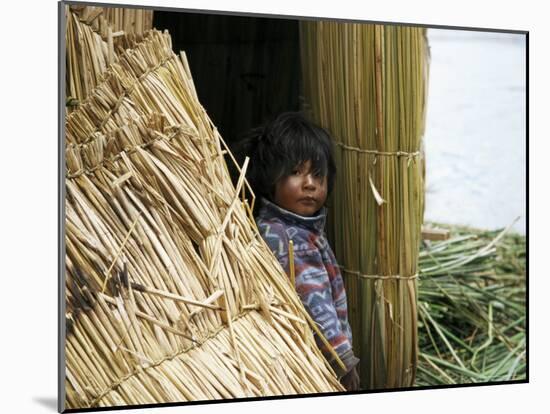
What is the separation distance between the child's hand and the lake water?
0.54 meters

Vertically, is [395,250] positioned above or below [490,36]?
below

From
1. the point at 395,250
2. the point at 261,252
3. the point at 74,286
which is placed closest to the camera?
the point at 74,286

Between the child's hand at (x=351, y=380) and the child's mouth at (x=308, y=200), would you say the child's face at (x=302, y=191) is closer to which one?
the child's mouth at (x=308, y=200)

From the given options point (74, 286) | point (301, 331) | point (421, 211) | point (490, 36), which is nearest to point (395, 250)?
point (421, 211)

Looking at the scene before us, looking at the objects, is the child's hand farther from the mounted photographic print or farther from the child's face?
the child's face

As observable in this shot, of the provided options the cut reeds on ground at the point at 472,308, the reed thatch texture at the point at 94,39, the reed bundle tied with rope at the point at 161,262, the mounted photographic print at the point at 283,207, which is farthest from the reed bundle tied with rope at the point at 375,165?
the reed thatch texture at the point at 94,39

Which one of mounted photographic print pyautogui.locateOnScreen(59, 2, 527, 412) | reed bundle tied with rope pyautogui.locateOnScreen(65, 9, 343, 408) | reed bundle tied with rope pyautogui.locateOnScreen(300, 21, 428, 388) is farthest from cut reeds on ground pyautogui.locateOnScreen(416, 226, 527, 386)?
reed bundle tied with rope pyautogui.locateOnScreen(65, 9, 343, 408)

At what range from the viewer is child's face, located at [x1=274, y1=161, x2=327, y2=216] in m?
3.70

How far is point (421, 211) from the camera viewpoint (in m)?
3.91

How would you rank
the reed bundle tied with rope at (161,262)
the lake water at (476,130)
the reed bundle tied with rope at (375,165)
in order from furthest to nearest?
the lake water at (476,130) → the reed bundle tied with rope at (375,165) → the reed bundle tied with rope at (161,262)

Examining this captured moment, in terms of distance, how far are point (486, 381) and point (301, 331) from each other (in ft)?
2.46

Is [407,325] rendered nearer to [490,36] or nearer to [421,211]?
[421,211]

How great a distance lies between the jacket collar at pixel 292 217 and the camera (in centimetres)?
367

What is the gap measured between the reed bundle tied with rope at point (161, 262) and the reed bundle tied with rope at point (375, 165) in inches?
10.8
